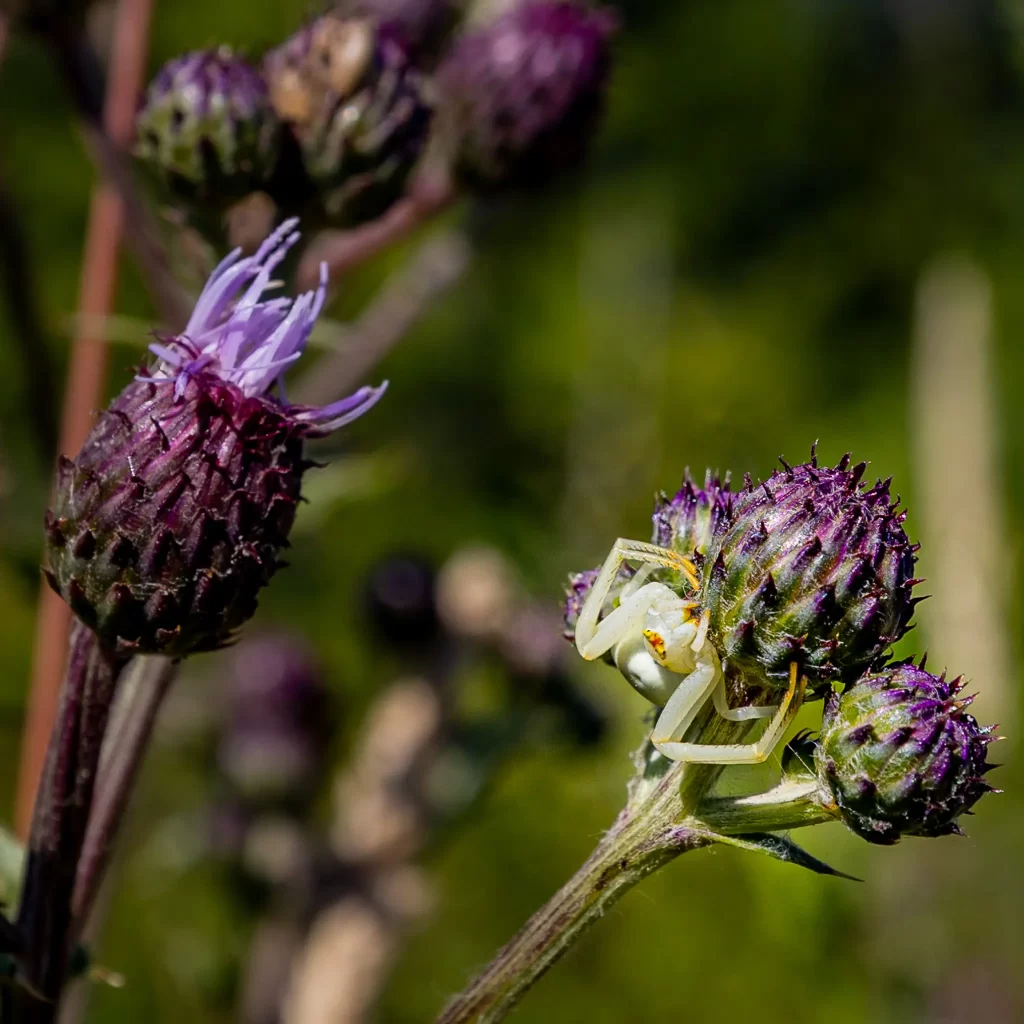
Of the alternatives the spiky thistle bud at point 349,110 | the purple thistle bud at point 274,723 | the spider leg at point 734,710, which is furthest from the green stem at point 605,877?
the purple thistle bud at point 274,723

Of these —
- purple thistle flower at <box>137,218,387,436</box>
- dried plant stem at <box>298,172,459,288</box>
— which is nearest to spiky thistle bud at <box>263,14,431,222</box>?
dried plant stem at <box>298,172,459,288</box>

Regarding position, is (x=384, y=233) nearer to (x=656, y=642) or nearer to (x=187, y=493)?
(x=187, y=493)

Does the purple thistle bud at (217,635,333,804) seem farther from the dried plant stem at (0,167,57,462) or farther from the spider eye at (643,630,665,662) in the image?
the spider eye at (643,630,665,662)

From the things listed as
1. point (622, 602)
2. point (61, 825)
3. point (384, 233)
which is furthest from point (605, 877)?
point (384, 233)

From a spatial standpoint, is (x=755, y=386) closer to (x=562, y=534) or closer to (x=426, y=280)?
(x=562, y=534)

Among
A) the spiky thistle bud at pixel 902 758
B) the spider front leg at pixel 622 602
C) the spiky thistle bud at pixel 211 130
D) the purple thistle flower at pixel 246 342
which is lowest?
the spiky thistle bud at pixel 902 758

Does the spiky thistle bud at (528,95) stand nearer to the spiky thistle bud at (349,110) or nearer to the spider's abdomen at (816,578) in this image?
the spiky thistle bud at (349,110)

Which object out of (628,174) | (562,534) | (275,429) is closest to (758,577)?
(275,429)
